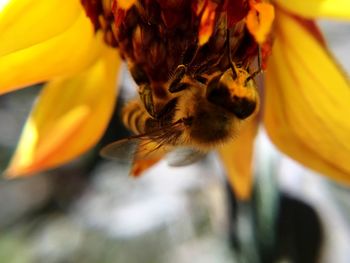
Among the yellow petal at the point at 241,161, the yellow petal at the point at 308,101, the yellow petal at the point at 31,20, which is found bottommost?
the yellow petal at the point at 241,161

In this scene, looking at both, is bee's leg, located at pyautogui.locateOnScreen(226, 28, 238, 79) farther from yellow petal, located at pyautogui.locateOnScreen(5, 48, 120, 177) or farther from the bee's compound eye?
yellow petal, located at pyautogui.locateOnScreen(5, 48, 120, 177)

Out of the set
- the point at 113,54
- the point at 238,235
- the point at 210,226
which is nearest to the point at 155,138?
the point at 113,54

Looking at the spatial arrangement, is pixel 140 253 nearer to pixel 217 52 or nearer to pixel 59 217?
pixel 59 217

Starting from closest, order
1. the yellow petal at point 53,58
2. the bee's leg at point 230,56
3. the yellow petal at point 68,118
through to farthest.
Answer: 1. the bee's leg at point 230,56
2. the yellow petal at point 53,58
3. the yellow petal at point 68,118

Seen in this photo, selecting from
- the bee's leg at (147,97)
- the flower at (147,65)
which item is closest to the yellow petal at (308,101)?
the flower at (147,65)

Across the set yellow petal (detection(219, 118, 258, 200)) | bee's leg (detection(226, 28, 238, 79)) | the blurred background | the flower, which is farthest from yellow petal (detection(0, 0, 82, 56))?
the blurred background

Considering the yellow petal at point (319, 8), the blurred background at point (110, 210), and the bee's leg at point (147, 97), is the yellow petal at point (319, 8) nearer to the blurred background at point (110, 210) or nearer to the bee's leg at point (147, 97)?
the bee's leg at point (147, 97)
